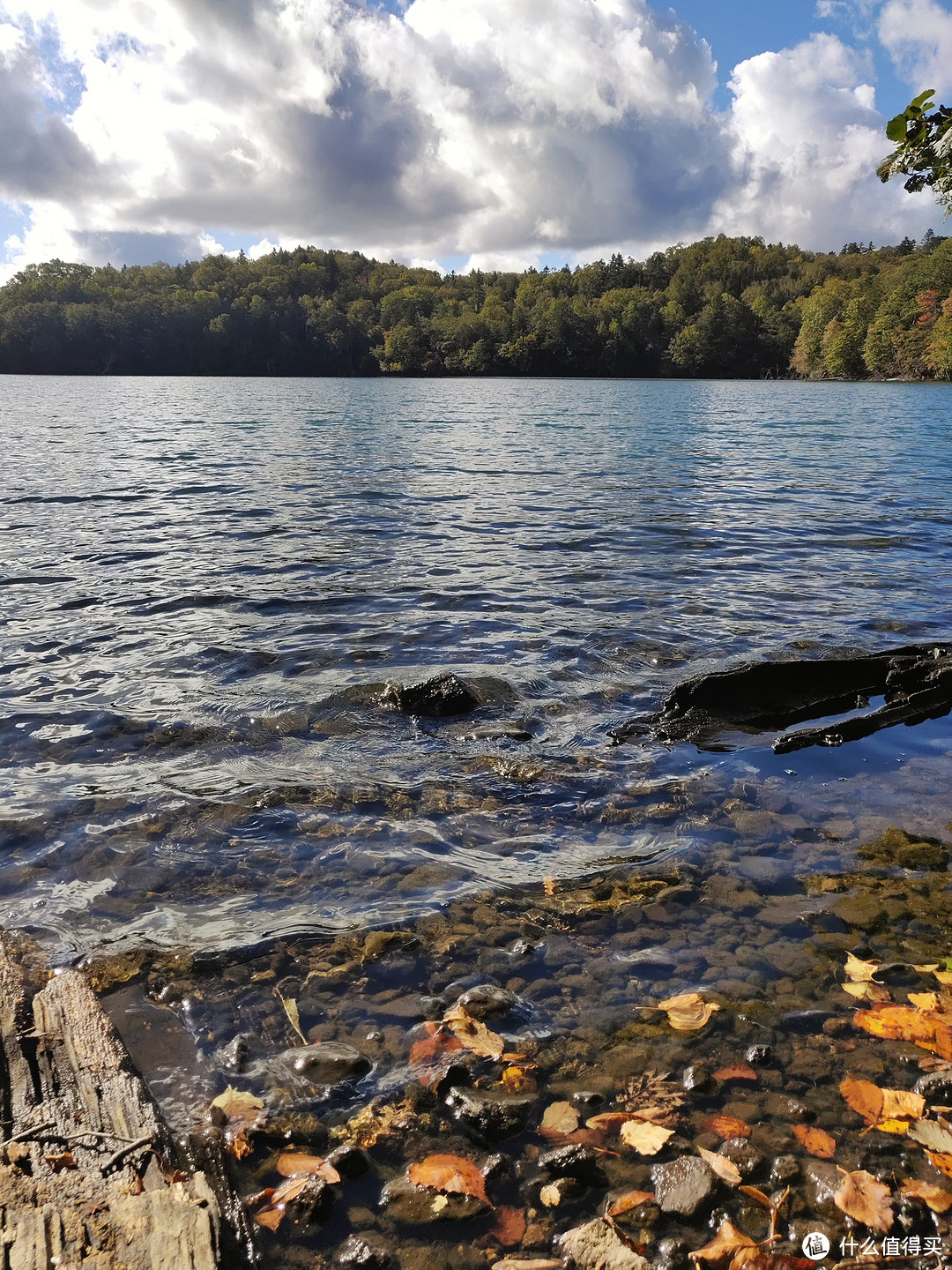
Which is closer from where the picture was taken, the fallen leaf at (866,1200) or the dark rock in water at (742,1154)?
the fallen leaf at (866,1200)

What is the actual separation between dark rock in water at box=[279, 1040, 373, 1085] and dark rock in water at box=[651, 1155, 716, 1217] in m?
1.27

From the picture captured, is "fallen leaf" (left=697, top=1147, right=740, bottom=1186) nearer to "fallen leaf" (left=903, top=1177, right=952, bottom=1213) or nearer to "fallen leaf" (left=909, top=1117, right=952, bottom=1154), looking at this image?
"fallen leaf" (left=903, top=1177, right=952, bottom=1213)

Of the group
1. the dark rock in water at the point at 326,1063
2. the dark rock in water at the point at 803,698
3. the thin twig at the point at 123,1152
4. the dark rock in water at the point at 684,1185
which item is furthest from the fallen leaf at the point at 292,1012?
the dark rock in water at the point at 803,698

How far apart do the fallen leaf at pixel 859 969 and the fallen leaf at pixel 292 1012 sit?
267 cm


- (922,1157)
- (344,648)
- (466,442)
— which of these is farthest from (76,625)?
(466,442)

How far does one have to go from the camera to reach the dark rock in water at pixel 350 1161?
9.64 feet

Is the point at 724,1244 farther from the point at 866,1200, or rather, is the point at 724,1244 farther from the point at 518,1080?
the point at 518,1080

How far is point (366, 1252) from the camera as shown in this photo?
105 inches

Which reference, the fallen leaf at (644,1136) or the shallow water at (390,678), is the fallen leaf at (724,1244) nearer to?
the fallen leaf at (644,1136)

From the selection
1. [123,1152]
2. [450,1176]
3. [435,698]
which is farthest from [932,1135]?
[435,698]

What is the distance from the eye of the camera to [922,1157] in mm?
2912

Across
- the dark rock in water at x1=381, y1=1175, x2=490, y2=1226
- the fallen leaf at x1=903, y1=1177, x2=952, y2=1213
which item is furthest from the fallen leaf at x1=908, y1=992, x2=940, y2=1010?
the dark rock in water at x1=381, y1=1175, x2=490, y2=1226

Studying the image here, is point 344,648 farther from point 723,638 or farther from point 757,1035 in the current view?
point 757,1035

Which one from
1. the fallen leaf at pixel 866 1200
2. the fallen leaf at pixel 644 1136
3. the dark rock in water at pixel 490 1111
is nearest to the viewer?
the fallen leaf at pixel 866 1200
